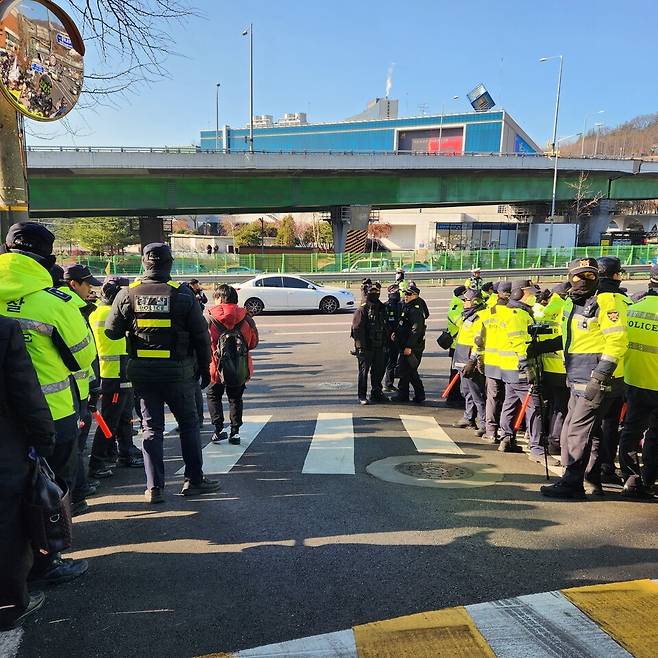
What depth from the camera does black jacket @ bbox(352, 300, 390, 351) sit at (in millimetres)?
8633

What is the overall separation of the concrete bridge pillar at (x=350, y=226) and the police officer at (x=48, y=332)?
38063 millimetres

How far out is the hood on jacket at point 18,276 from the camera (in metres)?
3.33

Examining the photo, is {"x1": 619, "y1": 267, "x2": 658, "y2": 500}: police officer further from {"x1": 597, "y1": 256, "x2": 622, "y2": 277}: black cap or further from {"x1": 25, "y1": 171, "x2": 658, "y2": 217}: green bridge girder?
{"x1": 25, "y1": 171, "x2": 658, "y2": 217}: green bridge girder

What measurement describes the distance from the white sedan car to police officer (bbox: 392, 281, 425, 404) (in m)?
11.7

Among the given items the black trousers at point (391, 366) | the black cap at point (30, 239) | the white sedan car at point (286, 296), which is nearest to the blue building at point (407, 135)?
the white sedan car at point (286, 296)

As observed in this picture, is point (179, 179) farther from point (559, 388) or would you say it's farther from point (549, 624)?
point (549, 624)

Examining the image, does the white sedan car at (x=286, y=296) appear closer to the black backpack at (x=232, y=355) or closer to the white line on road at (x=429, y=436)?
the white line on road at (x=429, y=436)

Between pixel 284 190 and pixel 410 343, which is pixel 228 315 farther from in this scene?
pixel 284 190

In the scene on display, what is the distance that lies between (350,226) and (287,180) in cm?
639

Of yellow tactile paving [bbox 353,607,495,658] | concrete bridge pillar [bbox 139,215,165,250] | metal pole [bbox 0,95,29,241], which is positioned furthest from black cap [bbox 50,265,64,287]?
concrete bridge pillar [bbox 139,215,165,250]

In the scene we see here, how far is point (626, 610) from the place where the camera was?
10.4 ft

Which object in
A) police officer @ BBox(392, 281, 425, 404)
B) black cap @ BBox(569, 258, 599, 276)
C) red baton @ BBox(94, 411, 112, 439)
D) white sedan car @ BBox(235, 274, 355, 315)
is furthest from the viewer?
white sedan car @ BBox(235, 274, 355, 315)

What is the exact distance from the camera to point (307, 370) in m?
11.5

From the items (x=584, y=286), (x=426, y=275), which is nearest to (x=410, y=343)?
(x=584, y=286)
